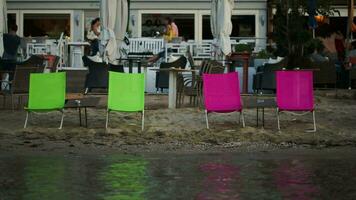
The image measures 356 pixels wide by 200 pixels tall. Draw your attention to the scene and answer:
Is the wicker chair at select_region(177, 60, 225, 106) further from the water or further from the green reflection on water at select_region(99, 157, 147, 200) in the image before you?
the green reflection on water at select_region(99, 157, 147, 200)

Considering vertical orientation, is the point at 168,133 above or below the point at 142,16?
below

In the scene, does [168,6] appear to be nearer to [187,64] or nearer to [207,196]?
[187,64]

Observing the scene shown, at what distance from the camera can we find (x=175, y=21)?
2645 centimetres

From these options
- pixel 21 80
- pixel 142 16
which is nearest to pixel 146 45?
pixel 142 16

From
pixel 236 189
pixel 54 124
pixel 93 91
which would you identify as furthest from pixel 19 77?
pixel 236 189

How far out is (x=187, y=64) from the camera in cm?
1834

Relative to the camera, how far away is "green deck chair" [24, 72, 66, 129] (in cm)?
1172

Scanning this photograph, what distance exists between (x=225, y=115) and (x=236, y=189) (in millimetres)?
6031

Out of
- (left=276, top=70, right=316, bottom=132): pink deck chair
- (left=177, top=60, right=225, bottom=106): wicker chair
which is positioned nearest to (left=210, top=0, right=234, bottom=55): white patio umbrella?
(left=177, top=60, right=225, bottom=106): wicker chair

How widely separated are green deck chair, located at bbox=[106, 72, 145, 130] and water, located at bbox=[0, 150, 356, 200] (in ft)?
6.05

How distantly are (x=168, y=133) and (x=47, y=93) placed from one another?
212 centimetres

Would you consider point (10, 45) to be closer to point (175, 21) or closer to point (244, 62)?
point (244, 62)

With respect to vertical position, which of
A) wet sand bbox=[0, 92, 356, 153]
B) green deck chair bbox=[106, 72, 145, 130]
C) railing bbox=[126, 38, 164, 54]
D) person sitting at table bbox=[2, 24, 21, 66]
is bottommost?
wet sand bbox=[0, 92, 356, 153]

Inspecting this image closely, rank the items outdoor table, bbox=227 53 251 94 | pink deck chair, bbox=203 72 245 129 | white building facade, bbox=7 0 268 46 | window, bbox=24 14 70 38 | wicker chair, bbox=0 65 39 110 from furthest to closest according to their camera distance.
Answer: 1. window, bbox=24 14 70 38
2. white building facade, bbox=7 0 268 46
3. outdoor table, bbox=227 53 251 94
4. wicker chair, bbox=0 65 39 110
5. pink deck chair, bbox=203 72 245 129
